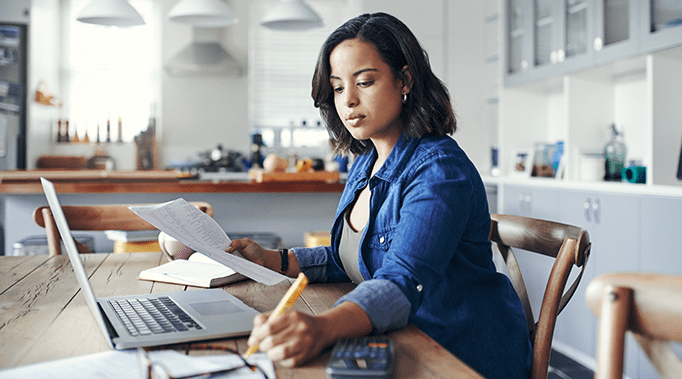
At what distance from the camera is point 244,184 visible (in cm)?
270

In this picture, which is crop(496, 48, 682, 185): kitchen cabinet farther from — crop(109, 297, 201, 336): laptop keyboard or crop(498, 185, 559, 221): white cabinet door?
crop(109, 297, 201, 336): laptop keyboard

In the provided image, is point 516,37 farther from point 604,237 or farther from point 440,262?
point 440,262

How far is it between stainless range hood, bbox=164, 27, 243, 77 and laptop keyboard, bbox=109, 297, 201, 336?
14.9 ft

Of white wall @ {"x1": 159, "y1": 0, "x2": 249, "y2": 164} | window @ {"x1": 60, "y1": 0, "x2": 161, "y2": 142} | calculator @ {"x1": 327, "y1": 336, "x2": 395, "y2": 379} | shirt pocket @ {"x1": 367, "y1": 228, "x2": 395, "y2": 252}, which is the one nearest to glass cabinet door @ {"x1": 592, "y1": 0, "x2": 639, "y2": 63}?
shirt pocket @ {"x1": 367, "y1": 228, "x2": 395, "y2": 252}

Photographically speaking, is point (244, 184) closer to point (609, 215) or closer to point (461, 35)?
point (609, 215)

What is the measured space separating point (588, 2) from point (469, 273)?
7.65 feet

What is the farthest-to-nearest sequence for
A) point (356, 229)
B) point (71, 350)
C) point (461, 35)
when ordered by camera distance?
point (461, 35)
point (356, 229)
point (71, 350)

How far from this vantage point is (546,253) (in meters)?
1.22

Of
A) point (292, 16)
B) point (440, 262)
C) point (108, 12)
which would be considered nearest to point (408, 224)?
point (440, 262)

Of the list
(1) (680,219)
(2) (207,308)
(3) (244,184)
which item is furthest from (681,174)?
(2) (207,308)

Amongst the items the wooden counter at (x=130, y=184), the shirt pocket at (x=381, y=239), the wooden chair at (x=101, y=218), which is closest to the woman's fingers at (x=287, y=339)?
the shirt pocket at (x=381, y=239)

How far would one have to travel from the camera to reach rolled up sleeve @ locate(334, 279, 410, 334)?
0.77 meters

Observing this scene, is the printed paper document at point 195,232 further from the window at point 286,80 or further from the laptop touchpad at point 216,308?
the window at point 286,80

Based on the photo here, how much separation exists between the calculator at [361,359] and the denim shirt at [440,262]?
3.7 inches
